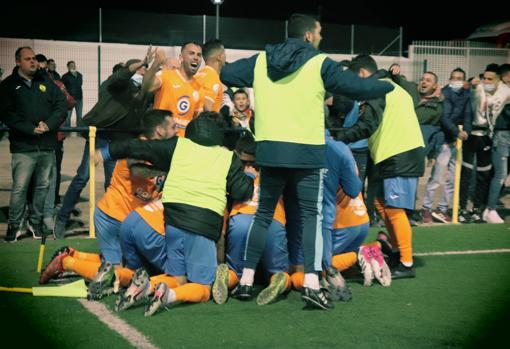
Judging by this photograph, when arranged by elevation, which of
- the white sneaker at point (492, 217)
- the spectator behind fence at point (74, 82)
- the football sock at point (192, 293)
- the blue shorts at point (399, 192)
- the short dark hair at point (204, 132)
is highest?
the spectator behind fence at point (74, 82)

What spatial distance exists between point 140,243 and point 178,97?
86.6 inches

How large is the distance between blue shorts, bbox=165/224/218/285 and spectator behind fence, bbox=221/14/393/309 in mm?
286

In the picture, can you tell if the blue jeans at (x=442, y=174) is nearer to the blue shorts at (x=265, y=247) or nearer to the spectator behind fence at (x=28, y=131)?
the blue shorts at (x=265, y=247)

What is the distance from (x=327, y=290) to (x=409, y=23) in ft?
101

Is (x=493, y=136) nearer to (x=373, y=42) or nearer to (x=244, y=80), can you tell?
(x=244, y=80)

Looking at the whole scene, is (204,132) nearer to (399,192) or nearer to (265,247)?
(265,247)

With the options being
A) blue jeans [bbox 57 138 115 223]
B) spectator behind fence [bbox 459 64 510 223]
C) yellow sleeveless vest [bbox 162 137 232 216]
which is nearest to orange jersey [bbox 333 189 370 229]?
yellow sleeveless vest [bbox 162 137 232 216]

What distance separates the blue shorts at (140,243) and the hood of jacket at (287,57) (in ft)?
4.99

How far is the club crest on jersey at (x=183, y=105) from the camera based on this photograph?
809 cm

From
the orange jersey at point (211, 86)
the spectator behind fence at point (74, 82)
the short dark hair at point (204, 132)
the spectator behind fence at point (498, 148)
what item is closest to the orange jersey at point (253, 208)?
the short dark hair at point (204, 132)

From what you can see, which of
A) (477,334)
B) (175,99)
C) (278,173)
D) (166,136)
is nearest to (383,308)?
(477,334)

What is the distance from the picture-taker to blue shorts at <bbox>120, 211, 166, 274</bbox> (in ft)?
20.6

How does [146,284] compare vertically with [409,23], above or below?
below

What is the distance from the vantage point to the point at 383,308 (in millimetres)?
6074
